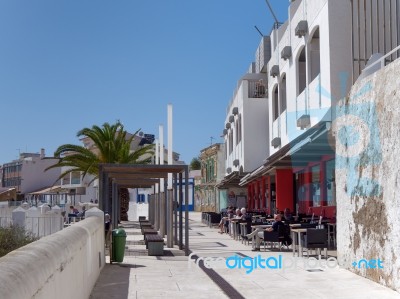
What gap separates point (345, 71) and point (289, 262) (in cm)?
561

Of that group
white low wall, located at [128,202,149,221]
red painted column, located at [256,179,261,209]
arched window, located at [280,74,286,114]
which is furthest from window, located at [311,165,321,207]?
white low wall, located at [128,202,149,221]

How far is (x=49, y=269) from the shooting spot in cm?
470

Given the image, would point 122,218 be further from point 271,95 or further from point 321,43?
point 321,43

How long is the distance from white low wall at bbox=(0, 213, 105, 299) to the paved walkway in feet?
4.99

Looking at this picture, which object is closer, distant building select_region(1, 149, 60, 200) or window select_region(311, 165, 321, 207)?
window select_region(311, 165, 321, 207)

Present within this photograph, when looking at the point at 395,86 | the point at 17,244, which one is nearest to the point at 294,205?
the point at 17,244

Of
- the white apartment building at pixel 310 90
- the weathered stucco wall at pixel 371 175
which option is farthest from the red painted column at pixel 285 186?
the weathered stucco wall at pixel 371 175

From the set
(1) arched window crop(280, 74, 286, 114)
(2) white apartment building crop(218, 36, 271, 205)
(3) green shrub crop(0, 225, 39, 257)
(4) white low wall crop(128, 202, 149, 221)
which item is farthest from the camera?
(4) white low wall crop(128, 202, 149, 221)

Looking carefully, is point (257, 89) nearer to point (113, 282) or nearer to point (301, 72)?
point (301, 72)

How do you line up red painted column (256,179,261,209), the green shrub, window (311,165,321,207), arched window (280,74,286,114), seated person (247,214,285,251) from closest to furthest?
the green shrub
seated person (247,214,285,251)
window (311,165,321,207)
arched window (280,74,286,114)
red painted column (256,179,261,209)

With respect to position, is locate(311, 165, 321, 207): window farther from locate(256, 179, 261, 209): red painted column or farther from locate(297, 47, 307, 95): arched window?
locate(256, 179, 261, 209): red painted column

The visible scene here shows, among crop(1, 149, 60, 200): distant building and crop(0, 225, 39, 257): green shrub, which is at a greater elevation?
crop(1, 149, 60, 200): distant building

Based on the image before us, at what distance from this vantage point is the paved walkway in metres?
9.06

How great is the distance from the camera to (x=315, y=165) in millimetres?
21250
